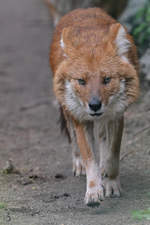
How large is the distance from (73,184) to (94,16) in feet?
7.72

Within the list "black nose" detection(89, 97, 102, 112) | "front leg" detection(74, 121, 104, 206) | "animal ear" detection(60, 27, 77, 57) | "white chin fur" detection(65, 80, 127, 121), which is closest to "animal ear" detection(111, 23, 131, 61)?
"white chin fur" detection(65, 80, 127, 121)

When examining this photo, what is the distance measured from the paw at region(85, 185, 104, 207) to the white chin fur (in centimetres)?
82

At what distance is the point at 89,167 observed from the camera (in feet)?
18.9

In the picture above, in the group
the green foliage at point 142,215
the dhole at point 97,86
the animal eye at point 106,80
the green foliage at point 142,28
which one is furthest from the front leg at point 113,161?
the green foliage at point 142,28

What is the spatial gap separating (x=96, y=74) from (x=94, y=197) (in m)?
1.37

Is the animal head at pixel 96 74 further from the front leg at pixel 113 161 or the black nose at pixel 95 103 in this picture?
the front leg at pixel 113 161

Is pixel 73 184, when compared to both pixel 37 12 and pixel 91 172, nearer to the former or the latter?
pixel 91 172

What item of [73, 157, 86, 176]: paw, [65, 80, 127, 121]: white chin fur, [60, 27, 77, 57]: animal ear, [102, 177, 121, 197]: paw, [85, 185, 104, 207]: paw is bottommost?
[73, 157, 86, 176]: paw

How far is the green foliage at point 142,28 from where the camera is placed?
9.48m

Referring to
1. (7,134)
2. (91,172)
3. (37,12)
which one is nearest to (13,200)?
(91,172)

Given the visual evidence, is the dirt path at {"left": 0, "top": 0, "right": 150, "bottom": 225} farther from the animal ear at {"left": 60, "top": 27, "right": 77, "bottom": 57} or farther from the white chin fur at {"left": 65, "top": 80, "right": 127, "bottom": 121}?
the animal ear at {"left": 60, "top": 27, "right": 77, "bottom": 57}

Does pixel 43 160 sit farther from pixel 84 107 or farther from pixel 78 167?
pixel 84 107

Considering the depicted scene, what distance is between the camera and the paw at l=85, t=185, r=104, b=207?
17.9 feet

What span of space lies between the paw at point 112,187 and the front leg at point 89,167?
513 millimetres
